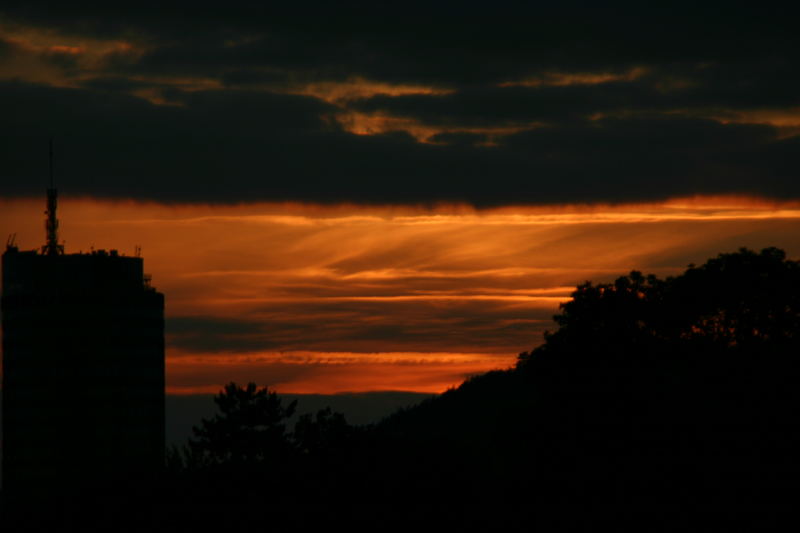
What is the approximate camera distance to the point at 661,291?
72438mm

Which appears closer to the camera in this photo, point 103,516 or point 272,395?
point 103,516

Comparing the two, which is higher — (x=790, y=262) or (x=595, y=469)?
(x=790, y=262)

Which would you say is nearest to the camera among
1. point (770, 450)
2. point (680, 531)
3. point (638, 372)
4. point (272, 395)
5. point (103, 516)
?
point (103, 516)

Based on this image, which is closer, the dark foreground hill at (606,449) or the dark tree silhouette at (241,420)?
the dark foreground hill at (606,449)

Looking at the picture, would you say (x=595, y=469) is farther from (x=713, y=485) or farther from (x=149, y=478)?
(x=149, y=478)

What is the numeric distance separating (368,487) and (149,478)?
831 centimetres

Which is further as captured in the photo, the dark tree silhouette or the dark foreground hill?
the dark tree silhouette

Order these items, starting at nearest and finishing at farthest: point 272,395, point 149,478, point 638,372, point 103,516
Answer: point 103,516, point 149,478, point 638,372, point 272,395

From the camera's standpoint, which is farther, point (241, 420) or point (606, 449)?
point (241, 420)

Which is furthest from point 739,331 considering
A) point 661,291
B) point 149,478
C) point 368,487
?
point 149,478

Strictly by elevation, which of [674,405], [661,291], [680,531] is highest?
[661,291]

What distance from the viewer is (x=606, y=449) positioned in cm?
6278

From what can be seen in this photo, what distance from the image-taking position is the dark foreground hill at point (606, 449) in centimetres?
4856

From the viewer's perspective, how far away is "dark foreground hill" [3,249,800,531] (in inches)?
1912
